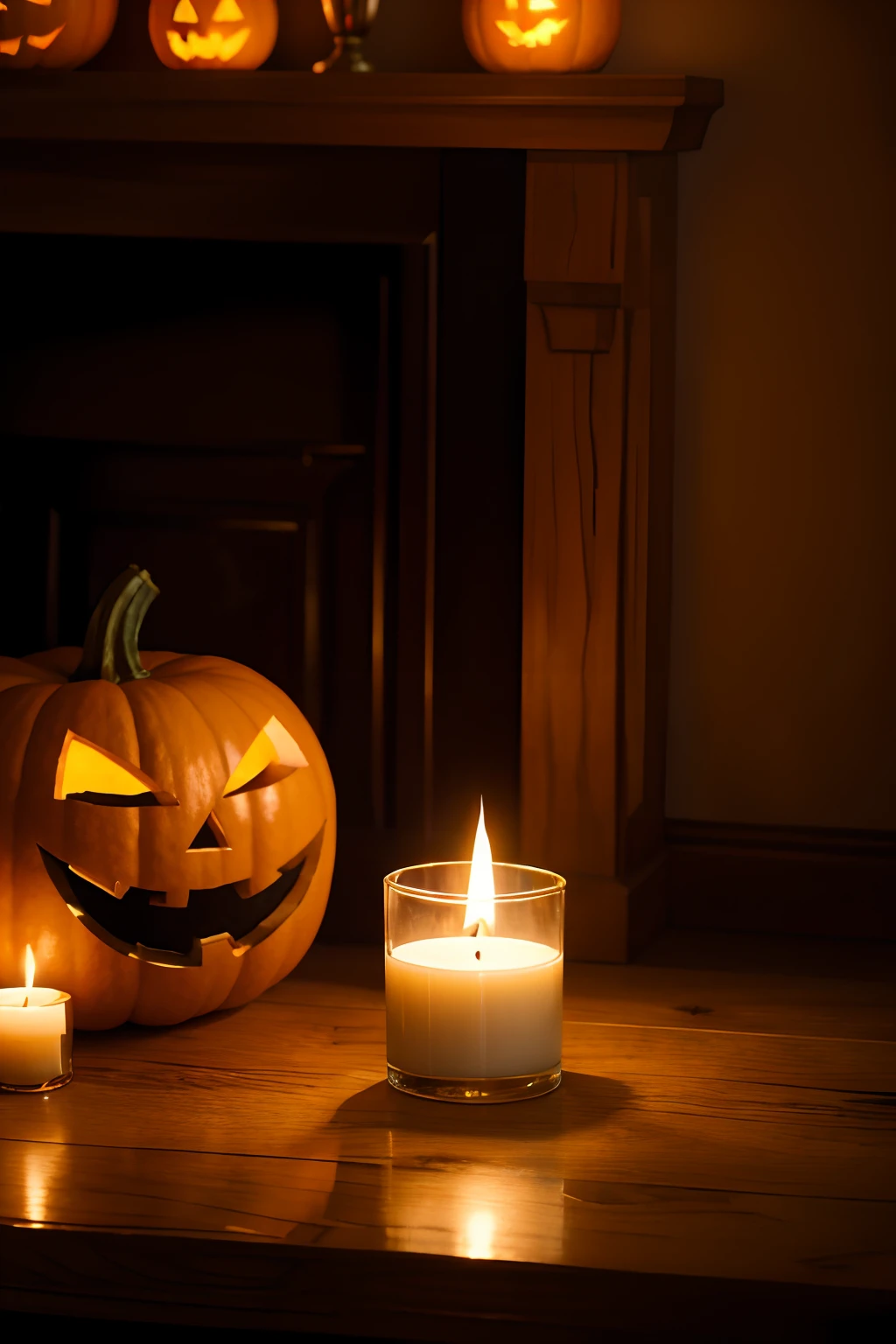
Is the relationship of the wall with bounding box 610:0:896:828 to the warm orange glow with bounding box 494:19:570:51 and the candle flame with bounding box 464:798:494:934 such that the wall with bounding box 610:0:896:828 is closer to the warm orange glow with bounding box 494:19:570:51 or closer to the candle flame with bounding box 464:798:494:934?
the warm orange glow with bounding box 494:19:570:51

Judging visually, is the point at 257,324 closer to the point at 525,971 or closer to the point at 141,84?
the point at 141,84

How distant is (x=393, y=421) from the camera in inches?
71.5

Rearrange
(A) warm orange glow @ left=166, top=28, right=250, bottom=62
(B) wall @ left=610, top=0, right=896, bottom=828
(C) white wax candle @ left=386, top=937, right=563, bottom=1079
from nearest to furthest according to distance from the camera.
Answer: (C) white wax candle @ left=386, top=937, right=563, bottom=1079
(A) warm orange glow @ left=166, top=28, right=250, bottom=62
(B) wall @ left=610, top=0, right=896, bottom=828

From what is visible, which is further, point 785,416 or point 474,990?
point 785,416

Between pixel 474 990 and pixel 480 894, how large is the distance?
84 mm

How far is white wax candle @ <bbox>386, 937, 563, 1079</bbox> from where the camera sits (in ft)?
4.23

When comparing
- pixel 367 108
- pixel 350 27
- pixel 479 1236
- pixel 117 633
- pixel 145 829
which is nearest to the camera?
pixel 479 1236

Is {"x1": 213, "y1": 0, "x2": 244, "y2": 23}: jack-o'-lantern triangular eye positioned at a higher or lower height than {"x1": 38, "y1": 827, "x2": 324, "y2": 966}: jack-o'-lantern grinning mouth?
higher

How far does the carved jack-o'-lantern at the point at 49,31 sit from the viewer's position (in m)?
1.72

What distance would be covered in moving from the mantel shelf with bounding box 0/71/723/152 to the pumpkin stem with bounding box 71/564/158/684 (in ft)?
1.86

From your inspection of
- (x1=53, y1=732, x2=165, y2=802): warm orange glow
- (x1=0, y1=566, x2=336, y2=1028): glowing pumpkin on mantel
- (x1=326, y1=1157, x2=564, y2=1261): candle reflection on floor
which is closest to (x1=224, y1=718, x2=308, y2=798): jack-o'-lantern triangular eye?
(x1=0, y1=566, x2=336, y2=1028): glowing pumpkin on mantel

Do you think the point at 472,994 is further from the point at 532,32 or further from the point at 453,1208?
the point at 532,32

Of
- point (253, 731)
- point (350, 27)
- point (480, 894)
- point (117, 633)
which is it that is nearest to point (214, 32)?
point (350, 27)

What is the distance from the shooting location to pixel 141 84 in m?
1.69
